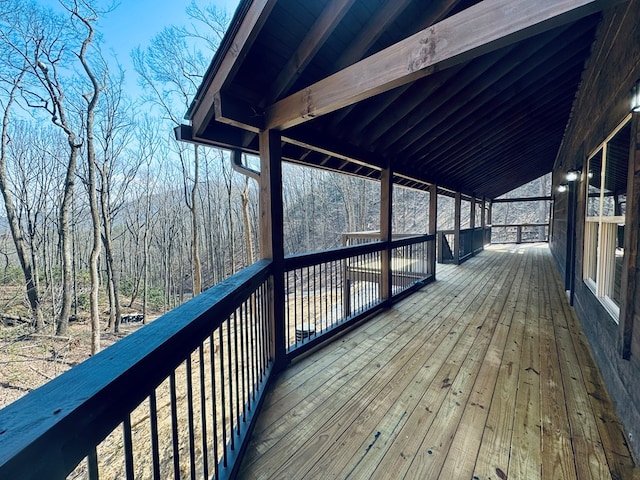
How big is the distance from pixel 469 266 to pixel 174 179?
1426 cm

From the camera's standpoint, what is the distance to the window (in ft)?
7.23

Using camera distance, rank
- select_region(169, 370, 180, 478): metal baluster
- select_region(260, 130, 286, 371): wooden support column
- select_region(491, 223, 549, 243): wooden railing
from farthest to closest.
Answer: select_region(491, 223, 549, 243): wooden railing
select_region(260, 130, 286, 371): wooden support column
select_region(169, 370, 180, 478): metal baluster

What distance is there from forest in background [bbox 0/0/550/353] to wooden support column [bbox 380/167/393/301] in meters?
8.74

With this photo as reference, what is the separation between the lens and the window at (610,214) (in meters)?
2.20

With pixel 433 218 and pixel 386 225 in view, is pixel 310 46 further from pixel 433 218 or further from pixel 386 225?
pixel 433 218

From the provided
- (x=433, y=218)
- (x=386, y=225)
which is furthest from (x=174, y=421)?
(x=433, y=218)

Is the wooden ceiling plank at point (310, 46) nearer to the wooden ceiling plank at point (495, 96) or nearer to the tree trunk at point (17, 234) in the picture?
the wooden ceiling plank at point (495, 96)

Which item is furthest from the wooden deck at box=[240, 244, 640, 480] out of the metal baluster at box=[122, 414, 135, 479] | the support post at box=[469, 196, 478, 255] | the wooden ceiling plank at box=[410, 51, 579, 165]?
the support post at box=[469, 196, 478, 255]

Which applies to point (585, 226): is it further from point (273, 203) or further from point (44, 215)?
point (44, 215)

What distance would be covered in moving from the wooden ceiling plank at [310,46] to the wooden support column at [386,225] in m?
2.49

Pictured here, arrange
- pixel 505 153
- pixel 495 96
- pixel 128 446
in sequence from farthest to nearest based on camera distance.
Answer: pixel 505 153
pixel 495 96
pixel 128 446

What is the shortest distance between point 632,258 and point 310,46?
255 cm

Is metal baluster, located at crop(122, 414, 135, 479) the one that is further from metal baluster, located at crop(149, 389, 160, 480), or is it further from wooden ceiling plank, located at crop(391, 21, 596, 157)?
wooden ceiling plank, located at crop(391, 21, 596, 157)

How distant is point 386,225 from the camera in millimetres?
4574
